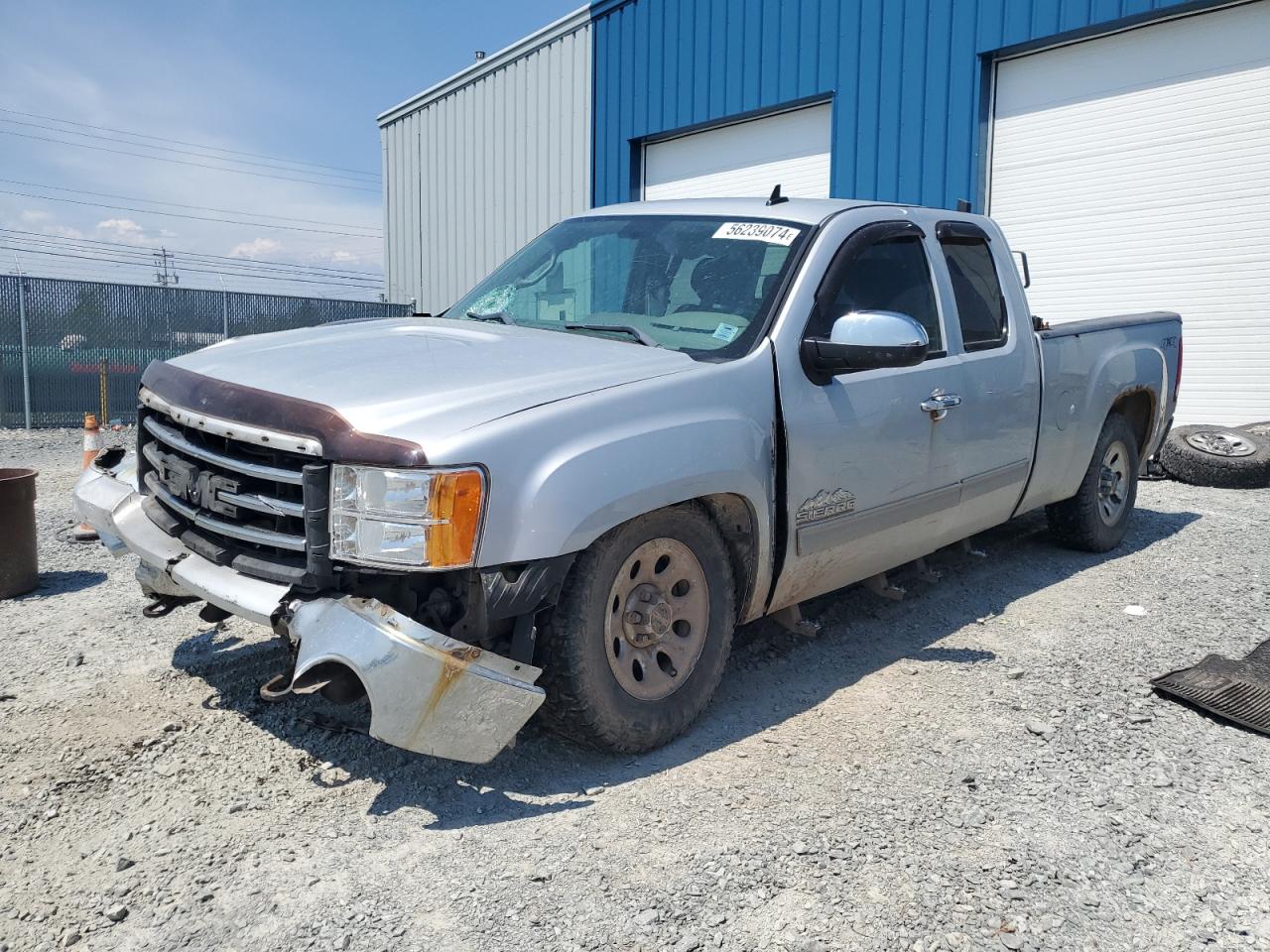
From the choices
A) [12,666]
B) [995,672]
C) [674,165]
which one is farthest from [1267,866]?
[674,165]

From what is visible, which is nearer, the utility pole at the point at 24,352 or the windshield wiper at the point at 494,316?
the windshield wiper at the point at 494,316

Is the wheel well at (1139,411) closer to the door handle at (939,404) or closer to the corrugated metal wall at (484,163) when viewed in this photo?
the door handle at (939,404)

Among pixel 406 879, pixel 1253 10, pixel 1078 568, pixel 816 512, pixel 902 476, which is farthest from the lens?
pixel 1253 10

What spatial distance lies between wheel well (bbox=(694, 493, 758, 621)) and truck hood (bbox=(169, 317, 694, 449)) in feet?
1.61

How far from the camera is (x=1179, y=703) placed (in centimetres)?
399

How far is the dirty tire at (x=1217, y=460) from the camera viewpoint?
8.52m

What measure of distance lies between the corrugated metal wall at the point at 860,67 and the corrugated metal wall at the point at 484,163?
151 cm

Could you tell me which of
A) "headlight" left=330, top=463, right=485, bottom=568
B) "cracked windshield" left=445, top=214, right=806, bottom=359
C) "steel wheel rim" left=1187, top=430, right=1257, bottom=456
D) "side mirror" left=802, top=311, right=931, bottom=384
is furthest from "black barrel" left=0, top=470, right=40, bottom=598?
"steel wheel rim" left=1187, top=430, right=1257, bottom=456

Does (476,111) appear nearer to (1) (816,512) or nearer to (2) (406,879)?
(1) (816,512)

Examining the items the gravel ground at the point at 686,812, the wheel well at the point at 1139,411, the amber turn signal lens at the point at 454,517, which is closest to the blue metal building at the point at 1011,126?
the wheel well at the point at 1139,411

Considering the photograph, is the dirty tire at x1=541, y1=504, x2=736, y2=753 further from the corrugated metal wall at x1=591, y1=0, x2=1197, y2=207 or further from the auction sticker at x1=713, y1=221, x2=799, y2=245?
A: the corrugated metal wall at x1=591, y1=0, x2=1197, y2=207

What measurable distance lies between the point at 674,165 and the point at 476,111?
5607 mm

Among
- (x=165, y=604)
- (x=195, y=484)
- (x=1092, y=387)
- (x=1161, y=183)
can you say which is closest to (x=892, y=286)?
(x=1092, y=387)

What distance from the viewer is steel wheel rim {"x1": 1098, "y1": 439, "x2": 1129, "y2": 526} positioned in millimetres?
6230
